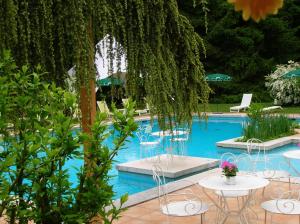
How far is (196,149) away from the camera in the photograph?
1246 cm

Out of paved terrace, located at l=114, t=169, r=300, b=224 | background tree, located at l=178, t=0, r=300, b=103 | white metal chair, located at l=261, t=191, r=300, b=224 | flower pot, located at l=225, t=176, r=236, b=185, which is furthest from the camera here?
background tree, located at l=178, t=0, r=300, b=103

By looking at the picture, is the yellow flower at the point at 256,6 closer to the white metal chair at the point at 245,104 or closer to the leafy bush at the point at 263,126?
the leafy bush at the point at 263,126

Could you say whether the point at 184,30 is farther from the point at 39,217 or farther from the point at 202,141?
the point at 202,141

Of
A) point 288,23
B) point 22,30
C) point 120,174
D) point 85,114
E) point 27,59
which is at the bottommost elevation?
point 120,174

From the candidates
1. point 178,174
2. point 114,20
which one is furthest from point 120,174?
point 114,20

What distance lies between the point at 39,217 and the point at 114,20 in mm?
1810

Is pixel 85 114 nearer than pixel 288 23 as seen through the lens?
Yes

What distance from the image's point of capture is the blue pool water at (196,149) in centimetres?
841

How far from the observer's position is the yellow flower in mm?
285

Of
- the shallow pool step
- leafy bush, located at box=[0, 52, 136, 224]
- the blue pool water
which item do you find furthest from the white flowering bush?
leafy bush, located at box=[0, 52, 136, 224]

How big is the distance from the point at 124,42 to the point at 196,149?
9.33 meters

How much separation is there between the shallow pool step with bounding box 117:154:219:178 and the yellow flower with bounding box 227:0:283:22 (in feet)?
26.9

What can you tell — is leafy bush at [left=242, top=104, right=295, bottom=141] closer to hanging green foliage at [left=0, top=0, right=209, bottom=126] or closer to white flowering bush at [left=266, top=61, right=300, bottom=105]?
hanging green foliage at [left=0, top=0, right=209, bottom=126]

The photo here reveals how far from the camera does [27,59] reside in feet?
10.2
